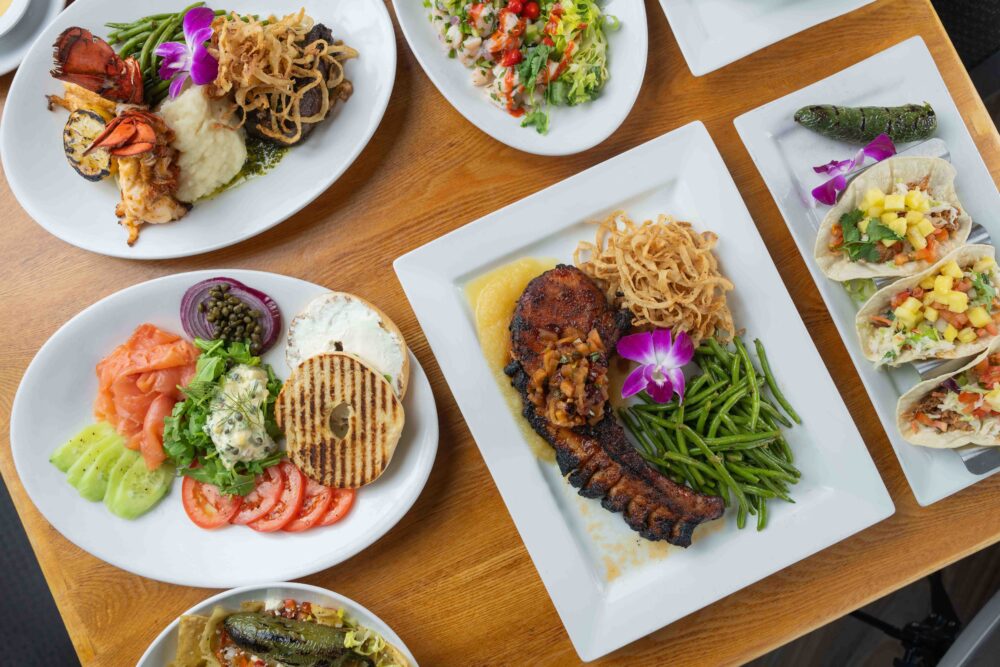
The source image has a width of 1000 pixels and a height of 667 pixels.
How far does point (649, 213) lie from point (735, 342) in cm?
69

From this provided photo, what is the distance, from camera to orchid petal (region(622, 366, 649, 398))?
117 inches

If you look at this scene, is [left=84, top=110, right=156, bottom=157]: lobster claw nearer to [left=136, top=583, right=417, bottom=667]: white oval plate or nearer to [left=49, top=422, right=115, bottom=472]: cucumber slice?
[left=49, top=422, right=115, bottom=472]: cucumber slice

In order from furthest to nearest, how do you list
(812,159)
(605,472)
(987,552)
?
(987,552)
(812,159)
(605,472)

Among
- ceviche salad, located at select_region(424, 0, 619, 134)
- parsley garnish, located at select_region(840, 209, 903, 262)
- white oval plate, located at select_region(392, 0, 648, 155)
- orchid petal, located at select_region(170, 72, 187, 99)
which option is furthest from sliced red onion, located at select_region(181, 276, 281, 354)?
parsley garnish, located at select_region(840, 209, 903, 262)

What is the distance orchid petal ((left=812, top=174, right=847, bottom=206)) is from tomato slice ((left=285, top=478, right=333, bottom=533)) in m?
2.47

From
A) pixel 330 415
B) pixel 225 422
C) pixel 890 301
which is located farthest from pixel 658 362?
pixel 225 422

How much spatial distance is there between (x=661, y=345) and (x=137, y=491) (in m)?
2.32

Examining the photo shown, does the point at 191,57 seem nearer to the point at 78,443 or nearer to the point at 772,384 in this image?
the point at 78,443

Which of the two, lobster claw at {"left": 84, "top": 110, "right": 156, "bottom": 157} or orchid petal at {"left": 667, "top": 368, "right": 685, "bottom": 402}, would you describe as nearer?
lobster claw at {"left": 84, "top": 110, "right": 156, "bottom": 157}

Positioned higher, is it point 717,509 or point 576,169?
point 576,169

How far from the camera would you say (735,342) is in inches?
124

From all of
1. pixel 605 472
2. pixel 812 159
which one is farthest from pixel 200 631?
pixel 812 159

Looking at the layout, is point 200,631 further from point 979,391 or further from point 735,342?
point 979,391

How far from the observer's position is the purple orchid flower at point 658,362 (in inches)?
118
